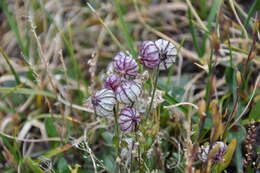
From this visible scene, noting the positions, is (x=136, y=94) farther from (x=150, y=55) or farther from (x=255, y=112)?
(x=255, y=112)

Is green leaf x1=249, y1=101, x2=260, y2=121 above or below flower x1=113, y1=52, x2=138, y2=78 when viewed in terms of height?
below

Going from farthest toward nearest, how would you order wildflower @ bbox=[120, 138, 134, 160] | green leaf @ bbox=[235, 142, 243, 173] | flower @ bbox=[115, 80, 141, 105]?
green leaf @ bbox=[235, 142, 243, 173] → wildflower @ bbox=[120, 138, 134, 160] → flower @ bbox=[115, 80, 141, 105]

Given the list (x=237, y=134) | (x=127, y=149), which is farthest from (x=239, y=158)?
(x=127, y=149)

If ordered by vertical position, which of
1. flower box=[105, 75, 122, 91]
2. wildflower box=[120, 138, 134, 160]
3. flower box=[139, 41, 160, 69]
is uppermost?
flower box=[139, 41, 160, 69]

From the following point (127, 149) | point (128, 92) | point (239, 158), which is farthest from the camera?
point (239, 158)

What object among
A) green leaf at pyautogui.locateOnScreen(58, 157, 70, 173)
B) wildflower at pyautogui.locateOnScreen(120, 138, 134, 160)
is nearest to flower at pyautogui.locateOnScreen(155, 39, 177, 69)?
wildflower at pyautogui.locateOnScreen(120, 138, 134, 160)

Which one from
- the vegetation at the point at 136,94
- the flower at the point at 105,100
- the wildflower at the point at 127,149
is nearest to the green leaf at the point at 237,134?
the vegetation at the point at 136,94

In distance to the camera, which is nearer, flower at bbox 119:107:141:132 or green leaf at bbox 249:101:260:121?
flower at bbox 119:107:141:132

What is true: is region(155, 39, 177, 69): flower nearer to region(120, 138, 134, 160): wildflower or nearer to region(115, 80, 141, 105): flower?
region(115, 80, 141, 105): flower

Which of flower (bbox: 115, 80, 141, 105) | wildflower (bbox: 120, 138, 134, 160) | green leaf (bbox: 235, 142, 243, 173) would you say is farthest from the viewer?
green leaf (bbox: 235, 142, 243, 173)
